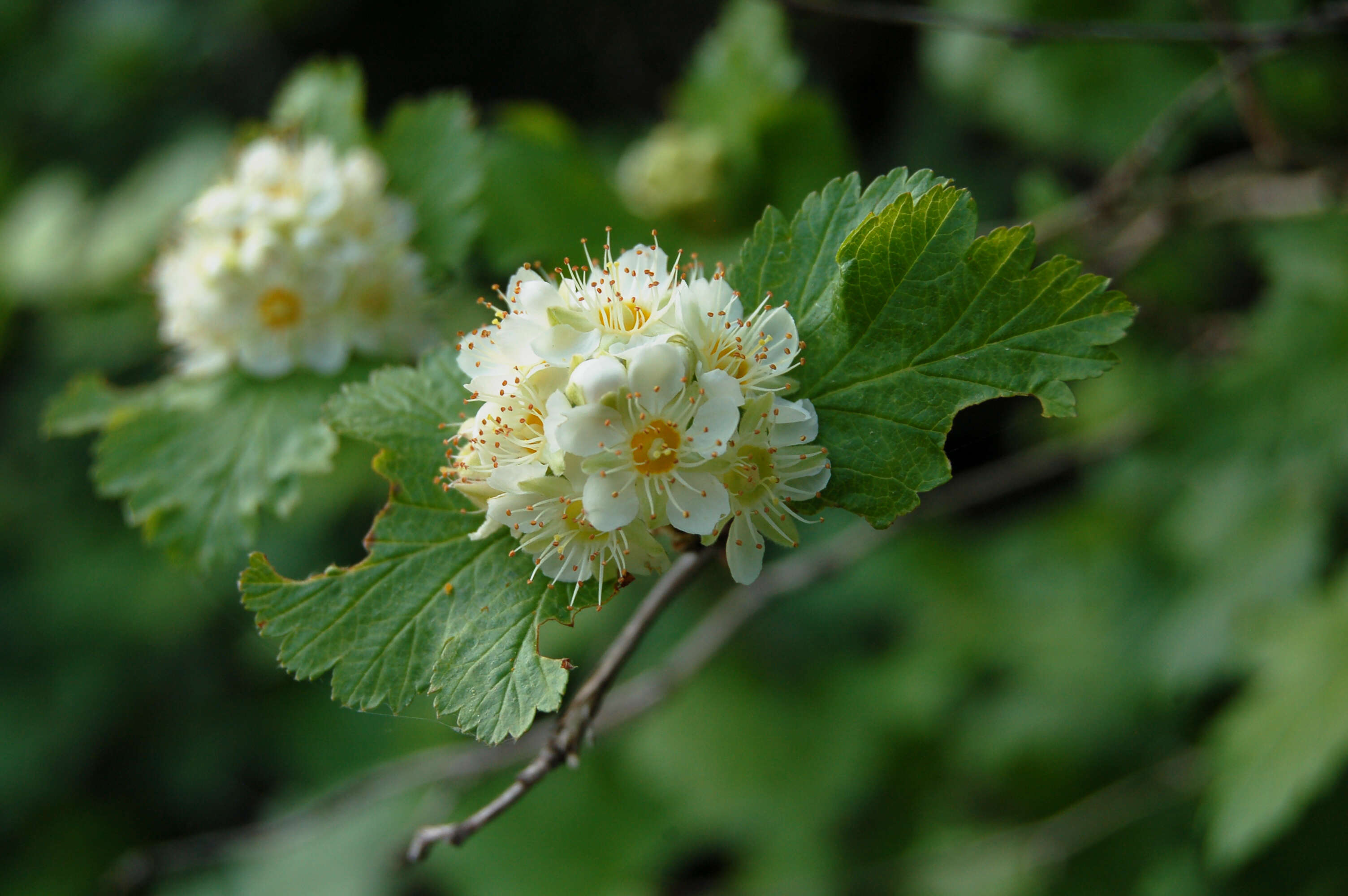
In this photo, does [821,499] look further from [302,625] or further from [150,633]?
[150,633]

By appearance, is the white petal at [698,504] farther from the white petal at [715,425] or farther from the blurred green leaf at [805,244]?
the blurred green leaf at [805,244]

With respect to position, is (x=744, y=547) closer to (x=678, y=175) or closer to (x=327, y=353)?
(x=327, y=353)

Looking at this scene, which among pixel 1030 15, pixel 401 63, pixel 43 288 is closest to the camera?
pixel 1030 15

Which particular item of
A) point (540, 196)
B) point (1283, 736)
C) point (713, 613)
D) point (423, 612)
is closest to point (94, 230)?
point (540, 196)

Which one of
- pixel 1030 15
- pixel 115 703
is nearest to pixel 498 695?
pixel 1030 15

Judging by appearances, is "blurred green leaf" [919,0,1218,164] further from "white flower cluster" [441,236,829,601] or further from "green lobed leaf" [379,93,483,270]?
"white flower cluster" [441,236,829,601]

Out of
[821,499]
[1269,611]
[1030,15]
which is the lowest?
[1269,611]

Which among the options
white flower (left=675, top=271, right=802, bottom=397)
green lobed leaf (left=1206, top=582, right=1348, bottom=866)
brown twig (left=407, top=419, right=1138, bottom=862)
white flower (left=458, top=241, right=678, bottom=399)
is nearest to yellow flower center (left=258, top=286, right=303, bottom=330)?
white flower (left=458, top=241, right=678, bottom=399)

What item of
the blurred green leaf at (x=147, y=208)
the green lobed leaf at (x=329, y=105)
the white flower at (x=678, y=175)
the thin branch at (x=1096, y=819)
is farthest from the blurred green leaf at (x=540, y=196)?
the thin branch at (x=1096, y=819)
